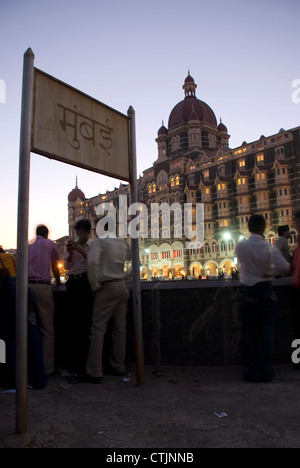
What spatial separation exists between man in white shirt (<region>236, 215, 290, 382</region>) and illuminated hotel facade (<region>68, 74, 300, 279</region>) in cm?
3826

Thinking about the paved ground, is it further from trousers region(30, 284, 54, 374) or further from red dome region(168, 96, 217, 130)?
red dome region(168, 96, 217, 130)

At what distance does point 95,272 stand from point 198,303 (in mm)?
1349

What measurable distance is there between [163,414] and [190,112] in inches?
2362

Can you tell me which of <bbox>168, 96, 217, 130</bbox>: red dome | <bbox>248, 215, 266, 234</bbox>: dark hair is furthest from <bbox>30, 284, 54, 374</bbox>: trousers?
<bbox>168, 96, 217, 130</bbox>: red dome

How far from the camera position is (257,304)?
396 centimetres

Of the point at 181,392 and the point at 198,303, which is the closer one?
the point at 181,392

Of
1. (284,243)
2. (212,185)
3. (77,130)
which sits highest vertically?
(212,185)

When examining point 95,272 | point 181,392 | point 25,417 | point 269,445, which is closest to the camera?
point 269,445

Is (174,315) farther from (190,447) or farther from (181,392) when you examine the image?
(190,447)

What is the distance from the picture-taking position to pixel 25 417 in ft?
7.62

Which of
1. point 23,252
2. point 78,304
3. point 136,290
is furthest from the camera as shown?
point 78,304

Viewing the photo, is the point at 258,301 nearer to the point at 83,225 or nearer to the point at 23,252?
the point at 83,225

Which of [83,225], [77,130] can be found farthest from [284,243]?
[77,130]

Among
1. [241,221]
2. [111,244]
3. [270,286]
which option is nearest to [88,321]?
[111,244]
